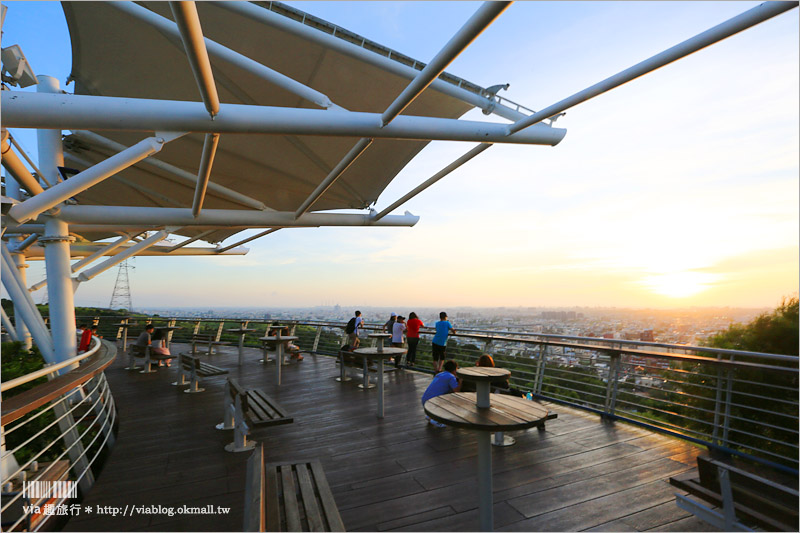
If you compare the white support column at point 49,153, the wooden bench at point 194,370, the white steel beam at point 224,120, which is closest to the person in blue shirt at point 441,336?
the wooden bench at point 194,370

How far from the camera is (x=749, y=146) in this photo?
5711 mm

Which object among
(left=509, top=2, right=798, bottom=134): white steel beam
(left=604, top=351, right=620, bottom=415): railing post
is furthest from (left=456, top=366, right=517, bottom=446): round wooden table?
(left=604, top=351, right=620, bottom=415): railing post

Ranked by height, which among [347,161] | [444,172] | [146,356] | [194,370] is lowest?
[146,356]

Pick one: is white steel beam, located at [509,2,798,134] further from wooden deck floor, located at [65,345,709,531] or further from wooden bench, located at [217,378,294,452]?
wooden bench, located at [217,378,294,452]

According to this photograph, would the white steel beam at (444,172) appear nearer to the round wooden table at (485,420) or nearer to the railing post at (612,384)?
the railing post at (612,384)

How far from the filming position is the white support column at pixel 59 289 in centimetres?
733

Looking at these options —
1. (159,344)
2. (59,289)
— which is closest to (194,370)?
(59,289)

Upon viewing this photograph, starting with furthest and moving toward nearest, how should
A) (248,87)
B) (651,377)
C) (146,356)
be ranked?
(146,356)
(248,87)
(651,377)

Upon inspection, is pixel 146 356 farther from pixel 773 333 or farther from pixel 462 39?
pixel 773 333

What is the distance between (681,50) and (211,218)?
8.40 meters

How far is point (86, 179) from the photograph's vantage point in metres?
5.44

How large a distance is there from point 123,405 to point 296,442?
4238mm

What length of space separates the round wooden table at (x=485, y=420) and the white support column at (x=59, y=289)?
763 cm

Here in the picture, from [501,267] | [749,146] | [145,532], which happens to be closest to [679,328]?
[749,146]
